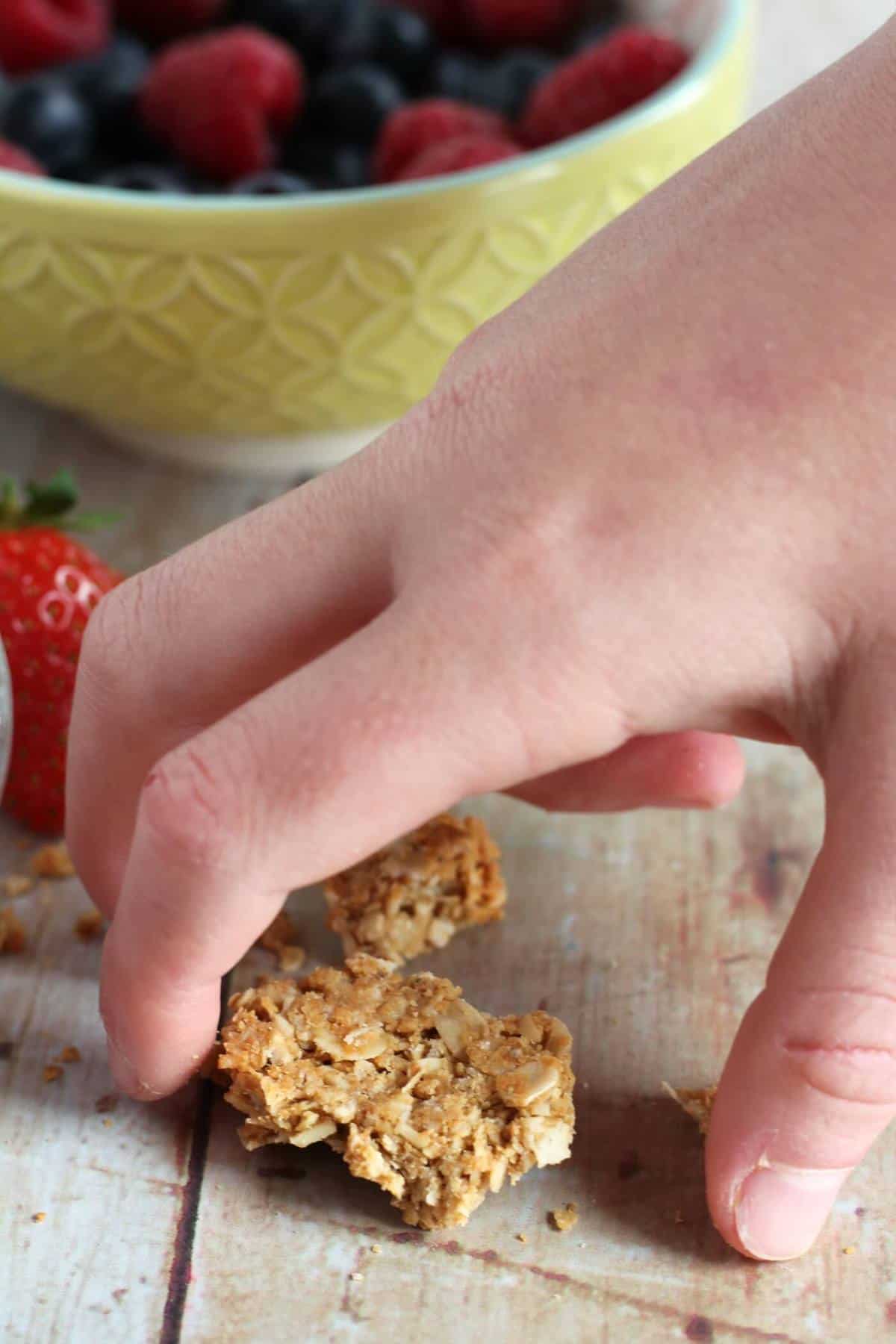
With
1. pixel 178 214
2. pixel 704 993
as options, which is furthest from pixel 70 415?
pixel 704 993

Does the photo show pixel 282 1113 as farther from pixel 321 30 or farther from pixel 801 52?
pixel 801 52

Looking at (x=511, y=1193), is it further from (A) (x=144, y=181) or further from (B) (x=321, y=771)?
(A) (x=144, y=181)

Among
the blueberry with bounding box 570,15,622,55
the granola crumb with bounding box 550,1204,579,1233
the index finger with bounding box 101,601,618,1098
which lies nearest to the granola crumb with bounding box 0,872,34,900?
the index finger with bounding box 101,601,618,1098

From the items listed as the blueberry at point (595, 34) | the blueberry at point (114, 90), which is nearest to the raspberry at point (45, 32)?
the blueberry at point (114, 90)

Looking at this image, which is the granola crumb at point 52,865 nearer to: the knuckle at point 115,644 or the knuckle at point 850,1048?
the knuckle at point 115,644

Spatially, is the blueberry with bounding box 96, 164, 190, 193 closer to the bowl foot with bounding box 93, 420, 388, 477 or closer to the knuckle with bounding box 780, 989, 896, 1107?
the bowl foot with bounding box 93, 420, 388, 477

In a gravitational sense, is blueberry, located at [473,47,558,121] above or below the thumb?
below
